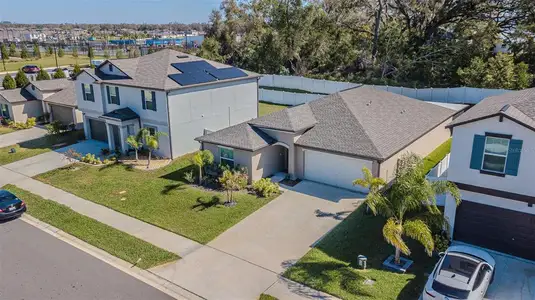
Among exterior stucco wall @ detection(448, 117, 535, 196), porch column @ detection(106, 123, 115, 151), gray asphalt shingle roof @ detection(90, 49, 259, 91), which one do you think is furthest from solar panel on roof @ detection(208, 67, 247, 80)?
exterior stucco wall @ detection(448, 117, 535, 196)

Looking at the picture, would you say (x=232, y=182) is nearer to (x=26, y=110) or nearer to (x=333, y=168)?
(x=333, y=168)

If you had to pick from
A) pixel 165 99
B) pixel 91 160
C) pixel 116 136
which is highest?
pixel 165 99

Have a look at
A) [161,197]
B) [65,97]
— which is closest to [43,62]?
[65,97]

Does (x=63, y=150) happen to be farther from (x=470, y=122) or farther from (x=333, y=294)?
(x=470, y=122)

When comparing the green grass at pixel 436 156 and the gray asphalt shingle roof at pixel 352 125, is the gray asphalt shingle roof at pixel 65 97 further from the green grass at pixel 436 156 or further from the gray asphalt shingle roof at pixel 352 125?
the green grass at pixel 436 156

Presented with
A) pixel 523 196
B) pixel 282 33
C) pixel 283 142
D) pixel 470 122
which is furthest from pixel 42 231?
pixel 282 33

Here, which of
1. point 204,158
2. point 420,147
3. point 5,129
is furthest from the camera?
point 5,129
